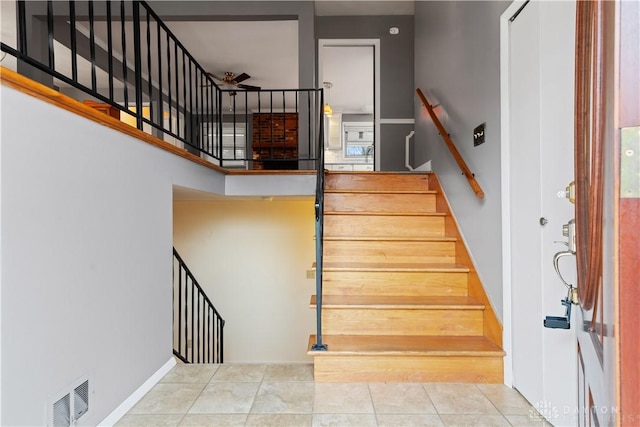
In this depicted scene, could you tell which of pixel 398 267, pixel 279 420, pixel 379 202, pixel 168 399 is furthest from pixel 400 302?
pixel 168 399

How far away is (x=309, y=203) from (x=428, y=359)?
3.53 m

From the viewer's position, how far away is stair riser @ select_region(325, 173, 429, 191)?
3576 millimetres

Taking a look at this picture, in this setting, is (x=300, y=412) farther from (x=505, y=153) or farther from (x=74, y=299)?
(x=505, y=153)

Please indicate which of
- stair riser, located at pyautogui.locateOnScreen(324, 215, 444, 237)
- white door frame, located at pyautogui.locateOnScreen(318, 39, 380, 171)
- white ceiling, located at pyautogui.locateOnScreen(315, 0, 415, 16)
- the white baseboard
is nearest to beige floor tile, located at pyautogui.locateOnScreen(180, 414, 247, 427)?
the white baseboard

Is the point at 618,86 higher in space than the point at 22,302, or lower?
higher

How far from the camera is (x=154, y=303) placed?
6.23ft

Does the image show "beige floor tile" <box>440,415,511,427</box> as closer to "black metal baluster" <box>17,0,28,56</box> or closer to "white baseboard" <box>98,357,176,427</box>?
"white baseboard" <box>98,357,176,427</box>

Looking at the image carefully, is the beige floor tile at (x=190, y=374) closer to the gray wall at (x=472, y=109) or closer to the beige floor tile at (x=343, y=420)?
the beige floor tile at (x=343, y=420)

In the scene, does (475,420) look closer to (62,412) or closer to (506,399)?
(506,399)

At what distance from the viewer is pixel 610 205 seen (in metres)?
0.48

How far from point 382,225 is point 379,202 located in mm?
399

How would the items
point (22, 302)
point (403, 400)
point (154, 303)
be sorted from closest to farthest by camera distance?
point (22, 302) < point (403, 400) < point (154, 303)

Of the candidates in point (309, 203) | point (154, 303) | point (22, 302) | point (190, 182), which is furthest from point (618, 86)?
point (309, 203)

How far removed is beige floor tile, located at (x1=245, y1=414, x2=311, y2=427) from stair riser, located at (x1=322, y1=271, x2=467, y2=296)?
945 millimetres
